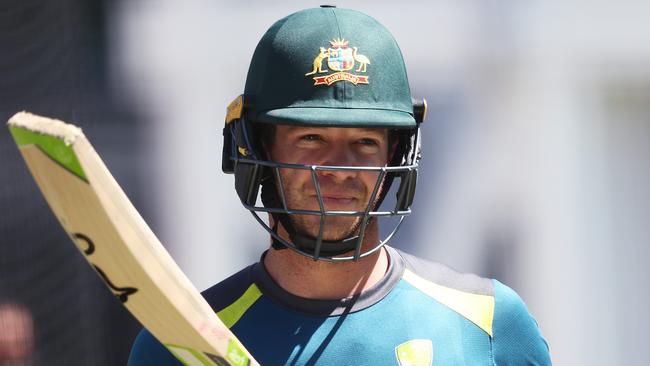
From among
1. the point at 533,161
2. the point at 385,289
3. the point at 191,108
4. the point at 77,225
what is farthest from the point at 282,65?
the point at 533,161

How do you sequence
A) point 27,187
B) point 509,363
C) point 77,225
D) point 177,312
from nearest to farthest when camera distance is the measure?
point 77,225, point 177,312, point 509,363, point 27,187

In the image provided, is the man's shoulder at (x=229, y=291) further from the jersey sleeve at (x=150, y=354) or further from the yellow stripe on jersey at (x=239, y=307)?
the jersey sleeve at (x=150, y=354)

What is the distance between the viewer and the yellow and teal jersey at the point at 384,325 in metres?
2.44

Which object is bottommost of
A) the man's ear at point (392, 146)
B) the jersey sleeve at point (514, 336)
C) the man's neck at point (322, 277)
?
the jersey sleeve at point (514, 336)

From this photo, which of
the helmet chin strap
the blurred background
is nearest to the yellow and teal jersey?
the helmet chin strap

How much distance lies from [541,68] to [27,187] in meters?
1.90

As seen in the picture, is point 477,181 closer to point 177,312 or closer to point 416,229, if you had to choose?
point 416,229

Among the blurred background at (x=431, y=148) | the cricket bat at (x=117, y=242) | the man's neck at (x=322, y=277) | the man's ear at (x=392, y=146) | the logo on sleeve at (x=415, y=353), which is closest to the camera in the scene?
the cricket bat at (x=117, y=242)

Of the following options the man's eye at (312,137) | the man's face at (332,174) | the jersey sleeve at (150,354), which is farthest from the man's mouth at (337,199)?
the jersey sleeve at (150,354)

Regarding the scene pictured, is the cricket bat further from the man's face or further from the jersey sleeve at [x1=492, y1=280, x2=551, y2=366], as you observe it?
the jersey sleeve at [x1=492, y1=280, x2=551, y2=366]

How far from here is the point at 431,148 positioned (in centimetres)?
422

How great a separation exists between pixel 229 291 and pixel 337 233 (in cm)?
29

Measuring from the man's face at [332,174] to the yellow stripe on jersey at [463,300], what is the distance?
20cm

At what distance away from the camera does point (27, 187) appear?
4.11 metres
